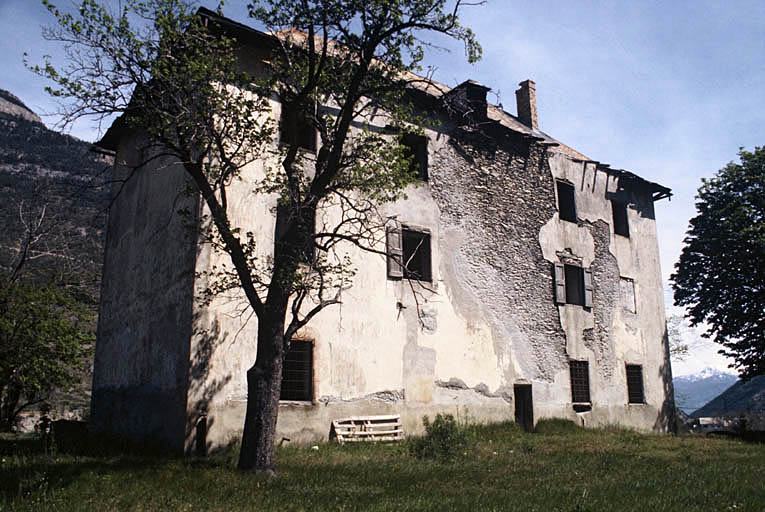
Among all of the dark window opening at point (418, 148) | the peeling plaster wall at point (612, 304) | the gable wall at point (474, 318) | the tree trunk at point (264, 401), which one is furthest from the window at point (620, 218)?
the tree trunk at point (264, 401)

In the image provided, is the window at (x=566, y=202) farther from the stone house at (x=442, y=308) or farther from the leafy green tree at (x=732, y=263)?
the leafy green tree at (x=732, y=263)

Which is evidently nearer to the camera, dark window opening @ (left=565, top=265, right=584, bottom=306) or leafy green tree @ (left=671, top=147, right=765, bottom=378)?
dark window opening @ (left=565, top=265, right=584, bottom=306)

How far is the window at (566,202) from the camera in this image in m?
19.9

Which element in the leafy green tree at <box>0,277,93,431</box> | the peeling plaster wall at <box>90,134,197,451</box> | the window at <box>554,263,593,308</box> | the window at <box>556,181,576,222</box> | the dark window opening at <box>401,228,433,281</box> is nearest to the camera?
the peeling plaster wall at <box>90,134,197,451</box>

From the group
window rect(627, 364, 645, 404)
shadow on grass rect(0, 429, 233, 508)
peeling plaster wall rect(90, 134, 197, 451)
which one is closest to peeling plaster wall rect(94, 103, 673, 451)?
peeling plaster wall rect(90, 134, 197, 451)

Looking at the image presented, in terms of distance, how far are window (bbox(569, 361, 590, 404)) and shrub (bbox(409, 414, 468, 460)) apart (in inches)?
282

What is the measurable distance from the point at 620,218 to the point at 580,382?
→ 21.9 ft

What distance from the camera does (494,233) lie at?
17.3 meters

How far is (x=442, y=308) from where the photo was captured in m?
15.5

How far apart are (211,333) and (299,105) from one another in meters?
4.74

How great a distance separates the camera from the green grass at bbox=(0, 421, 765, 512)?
23.0ft

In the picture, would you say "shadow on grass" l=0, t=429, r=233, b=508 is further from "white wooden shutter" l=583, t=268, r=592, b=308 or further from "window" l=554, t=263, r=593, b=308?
"white wooden shutter" l=583, t=268, r=592, b=308

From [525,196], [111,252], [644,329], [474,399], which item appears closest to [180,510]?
[474,399]

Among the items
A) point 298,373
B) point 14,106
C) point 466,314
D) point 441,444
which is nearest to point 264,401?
point 298,373
